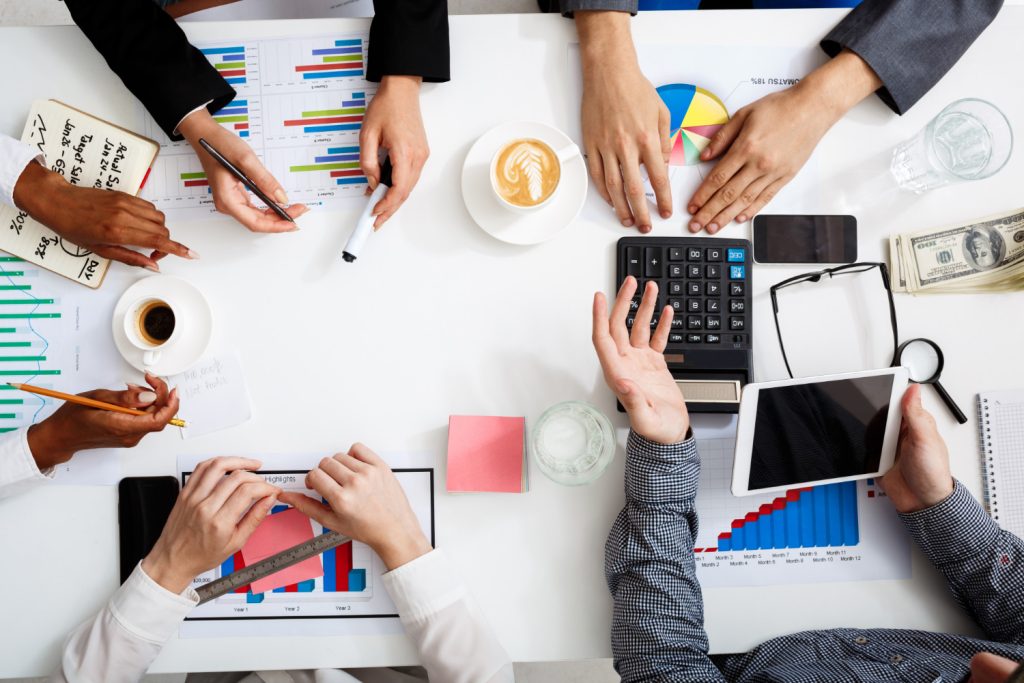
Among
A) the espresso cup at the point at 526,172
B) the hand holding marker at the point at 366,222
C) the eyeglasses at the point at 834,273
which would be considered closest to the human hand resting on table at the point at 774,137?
the eyeglasses at the point at 834,273

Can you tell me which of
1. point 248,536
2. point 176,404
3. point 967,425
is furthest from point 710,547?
point 176,404

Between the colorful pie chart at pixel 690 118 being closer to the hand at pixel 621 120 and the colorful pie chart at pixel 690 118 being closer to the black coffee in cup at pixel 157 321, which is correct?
the hand at pixel 621 120

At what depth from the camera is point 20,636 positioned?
96 cm

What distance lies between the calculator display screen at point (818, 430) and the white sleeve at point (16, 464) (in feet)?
3.42

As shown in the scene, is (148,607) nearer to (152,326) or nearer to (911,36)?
(152,326)

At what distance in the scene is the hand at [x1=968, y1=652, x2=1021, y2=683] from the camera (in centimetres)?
70

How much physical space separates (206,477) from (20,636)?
15.0 inches

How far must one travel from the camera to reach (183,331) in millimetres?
952

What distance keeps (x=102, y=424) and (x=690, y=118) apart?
3.22 ft

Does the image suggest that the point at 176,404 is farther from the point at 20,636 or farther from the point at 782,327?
the point at 782,327

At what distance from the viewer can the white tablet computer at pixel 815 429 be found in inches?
35.3

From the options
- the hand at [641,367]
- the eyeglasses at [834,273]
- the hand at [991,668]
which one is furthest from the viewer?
the eyeglasses at [834,273]

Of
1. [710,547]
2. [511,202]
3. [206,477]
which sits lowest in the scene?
[710,547]

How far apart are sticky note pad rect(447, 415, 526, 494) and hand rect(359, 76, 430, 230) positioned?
34 cm
